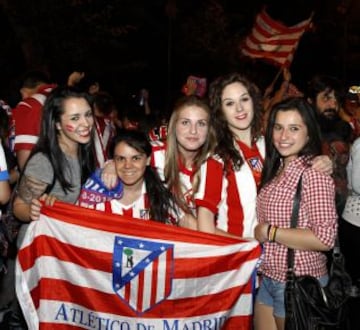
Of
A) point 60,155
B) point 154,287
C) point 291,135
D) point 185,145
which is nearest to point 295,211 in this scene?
point 291,135

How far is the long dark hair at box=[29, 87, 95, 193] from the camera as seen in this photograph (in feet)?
15.9

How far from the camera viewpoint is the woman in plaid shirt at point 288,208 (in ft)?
13.4

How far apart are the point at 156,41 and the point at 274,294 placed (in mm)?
26174

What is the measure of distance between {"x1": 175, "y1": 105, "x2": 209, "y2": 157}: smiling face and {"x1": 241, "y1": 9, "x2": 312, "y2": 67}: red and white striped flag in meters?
8.16

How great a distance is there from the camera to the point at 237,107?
4895 mm

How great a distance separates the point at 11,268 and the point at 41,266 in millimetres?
2490

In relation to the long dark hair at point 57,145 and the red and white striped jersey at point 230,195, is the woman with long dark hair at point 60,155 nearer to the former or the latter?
the long dark hair at point 57,145

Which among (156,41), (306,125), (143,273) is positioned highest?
(156,41)

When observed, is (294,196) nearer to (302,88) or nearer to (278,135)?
(278,135)

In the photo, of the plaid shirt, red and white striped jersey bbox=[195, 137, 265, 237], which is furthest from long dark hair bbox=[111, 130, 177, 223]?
the plaid shirt

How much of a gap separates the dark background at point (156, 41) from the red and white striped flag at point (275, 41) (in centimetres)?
544

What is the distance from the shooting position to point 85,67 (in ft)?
75.2

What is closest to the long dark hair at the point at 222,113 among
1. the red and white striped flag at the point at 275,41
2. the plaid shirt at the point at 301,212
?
the plaid shirt at the point at 301,212

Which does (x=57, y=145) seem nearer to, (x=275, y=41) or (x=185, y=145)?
(x=185, y=145)
